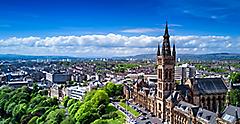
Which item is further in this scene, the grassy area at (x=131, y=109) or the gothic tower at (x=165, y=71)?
the grassy area at (x=131, y=109)

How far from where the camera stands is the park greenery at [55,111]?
93.2 m

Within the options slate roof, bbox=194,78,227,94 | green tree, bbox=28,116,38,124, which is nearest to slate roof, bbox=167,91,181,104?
slate roof, bbox=194,78,227,94

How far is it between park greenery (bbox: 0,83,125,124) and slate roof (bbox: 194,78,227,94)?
25853mm

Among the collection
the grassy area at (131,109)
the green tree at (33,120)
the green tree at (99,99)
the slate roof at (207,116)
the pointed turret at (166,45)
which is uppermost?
the pointed turret at (166,45)

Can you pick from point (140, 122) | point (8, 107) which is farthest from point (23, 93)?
point (140, 122)

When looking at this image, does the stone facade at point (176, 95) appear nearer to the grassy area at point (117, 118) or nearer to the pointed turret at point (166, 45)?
the pointed turret at point (166, 45)

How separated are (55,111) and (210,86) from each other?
4940cm

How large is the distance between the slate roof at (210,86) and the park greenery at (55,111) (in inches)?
1018

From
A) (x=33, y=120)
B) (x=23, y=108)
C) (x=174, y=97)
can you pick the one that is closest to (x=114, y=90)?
(x=23, y=108)

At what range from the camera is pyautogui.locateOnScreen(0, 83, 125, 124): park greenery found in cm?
9319

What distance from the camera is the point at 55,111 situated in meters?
98.1

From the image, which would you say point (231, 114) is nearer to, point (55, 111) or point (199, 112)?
point (199, 112)

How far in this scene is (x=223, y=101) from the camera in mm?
110938

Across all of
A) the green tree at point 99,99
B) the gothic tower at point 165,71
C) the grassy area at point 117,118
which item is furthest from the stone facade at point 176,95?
the green tree at point 99,99
